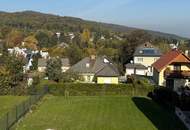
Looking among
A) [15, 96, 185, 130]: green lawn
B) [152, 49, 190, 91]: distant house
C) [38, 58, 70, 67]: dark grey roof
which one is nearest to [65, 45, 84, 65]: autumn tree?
[38, 58, 70, 67]: dark grey roof

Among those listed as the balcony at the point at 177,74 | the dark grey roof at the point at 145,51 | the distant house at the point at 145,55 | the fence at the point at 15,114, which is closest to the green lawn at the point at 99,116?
the fence at the point at 15,114

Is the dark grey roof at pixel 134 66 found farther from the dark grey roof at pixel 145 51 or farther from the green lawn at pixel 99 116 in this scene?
the green lawn at pixel 99 116

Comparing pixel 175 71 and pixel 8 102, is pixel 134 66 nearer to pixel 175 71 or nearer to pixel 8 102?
pixel 175 71

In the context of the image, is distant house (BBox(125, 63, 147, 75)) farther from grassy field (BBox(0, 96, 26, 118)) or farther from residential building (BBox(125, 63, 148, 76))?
grassy field (BBox(0, 96, 26, 118))

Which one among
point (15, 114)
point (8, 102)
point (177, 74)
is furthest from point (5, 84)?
point (15, 114)

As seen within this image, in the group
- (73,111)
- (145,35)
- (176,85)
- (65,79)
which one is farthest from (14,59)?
(145,35)
